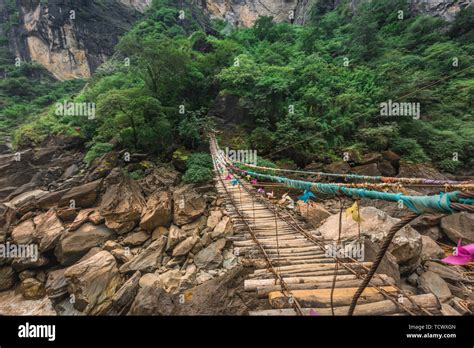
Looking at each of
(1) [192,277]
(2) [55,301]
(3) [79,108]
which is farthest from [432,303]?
(3) [79,108]

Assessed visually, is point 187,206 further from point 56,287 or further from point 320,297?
point 320,297

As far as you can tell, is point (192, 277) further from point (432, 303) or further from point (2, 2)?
point (2, 2)

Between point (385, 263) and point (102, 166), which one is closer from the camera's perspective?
point (385, 263)

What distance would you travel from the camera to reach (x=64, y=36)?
71.8 feet

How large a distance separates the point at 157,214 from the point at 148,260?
4.50 ft

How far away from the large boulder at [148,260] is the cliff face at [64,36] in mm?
25169

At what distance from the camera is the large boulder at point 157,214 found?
21.1 feet

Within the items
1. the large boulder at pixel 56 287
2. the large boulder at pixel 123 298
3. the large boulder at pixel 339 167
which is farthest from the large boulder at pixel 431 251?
the large boulder at pixel 56 287

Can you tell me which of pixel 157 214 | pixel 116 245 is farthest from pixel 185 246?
pixel 116 245

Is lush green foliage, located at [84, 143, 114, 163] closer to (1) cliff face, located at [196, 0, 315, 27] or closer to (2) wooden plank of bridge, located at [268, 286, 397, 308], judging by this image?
(2) wooden plank of bridge, located at [268, 286, 397, 308]

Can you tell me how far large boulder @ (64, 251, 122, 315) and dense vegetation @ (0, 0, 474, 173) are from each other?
4128mm

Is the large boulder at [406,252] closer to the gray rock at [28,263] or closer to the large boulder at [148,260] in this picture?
the large boulder at [148,260]

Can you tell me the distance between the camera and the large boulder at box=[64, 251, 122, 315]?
16.0 feet

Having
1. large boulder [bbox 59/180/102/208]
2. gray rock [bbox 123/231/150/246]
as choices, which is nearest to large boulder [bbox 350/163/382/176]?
gray rock [bbox 123/231/150/246]
